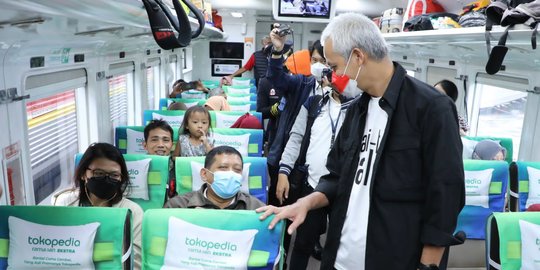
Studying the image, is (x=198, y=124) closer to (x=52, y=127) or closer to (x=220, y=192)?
(x=52, y=127)

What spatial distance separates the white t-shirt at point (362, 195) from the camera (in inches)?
67.9

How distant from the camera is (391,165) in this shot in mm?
1639

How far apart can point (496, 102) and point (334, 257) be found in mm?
4305

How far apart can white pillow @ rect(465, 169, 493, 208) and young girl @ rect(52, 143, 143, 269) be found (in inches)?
99.6

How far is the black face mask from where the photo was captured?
2533mm

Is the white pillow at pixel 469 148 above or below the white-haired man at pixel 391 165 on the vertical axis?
below

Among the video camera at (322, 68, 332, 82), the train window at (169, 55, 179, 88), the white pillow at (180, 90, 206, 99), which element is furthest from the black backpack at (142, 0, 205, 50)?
the train window at (169, 55, 179, 88)

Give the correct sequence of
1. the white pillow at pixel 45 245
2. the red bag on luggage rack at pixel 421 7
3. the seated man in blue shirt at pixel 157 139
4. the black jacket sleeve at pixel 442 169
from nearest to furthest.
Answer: the black jacket sleeve at pixel 442 169
the white pillow at pixel 45 245
the seated man in blue shirt at pixel 157 139
the red bag on luggage rack at pixel 421 7

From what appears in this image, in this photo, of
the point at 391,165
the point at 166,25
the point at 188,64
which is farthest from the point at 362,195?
the point at 188,64

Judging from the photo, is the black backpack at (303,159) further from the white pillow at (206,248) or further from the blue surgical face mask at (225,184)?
the white pillow at (206,248)

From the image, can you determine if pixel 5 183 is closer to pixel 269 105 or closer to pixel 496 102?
pixel 269 105

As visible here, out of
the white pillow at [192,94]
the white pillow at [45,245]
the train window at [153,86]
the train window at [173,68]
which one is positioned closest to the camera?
the white pillow at [45,245]

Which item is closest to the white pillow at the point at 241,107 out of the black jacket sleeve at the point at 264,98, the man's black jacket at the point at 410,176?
the black jacket sleeve at the point at 264,98

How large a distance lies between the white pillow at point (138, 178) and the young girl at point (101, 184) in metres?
0.41
